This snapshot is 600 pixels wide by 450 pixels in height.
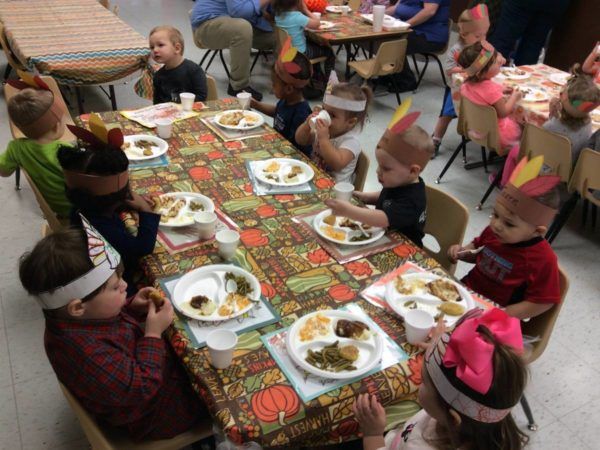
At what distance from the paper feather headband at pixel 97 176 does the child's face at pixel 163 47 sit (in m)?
1.71

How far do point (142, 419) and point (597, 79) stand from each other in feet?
13.0

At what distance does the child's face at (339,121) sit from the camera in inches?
99.6

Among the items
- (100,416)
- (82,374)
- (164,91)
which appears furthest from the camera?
(164,91)

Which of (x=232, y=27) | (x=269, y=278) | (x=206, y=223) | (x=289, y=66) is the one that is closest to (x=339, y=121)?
(x=289, y=66)

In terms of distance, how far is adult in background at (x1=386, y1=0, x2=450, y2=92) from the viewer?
540cm

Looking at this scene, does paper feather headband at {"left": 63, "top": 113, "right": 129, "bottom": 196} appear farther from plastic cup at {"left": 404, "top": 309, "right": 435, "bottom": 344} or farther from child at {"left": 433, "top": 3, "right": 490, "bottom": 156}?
child at {"left": 433, "top": 3, "right": 490, "bottom": 156}

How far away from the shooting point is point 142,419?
1484 millimetres

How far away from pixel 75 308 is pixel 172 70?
8.31 ft

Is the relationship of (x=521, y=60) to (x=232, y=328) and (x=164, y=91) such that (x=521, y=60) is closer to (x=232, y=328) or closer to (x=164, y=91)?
(x=164, y=91)

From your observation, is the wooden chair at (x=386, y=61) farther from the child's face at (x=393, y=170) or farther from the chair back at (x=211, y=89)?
the child's face at (x=393, y=170)

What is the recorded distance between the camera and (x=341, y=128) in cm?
257

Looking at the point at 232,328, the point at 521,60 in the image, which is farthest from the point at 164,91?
the point at 521,60

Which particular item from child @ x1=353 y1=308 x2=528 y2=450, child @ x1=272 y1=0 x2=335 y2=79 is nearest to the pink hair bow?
child @ x1=353 y1=308 x2=528 y2=450

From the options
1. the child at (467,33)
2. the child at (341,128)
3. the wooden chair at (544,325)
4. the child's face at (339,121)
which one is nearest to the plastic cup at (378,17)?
the child at (467,33)
